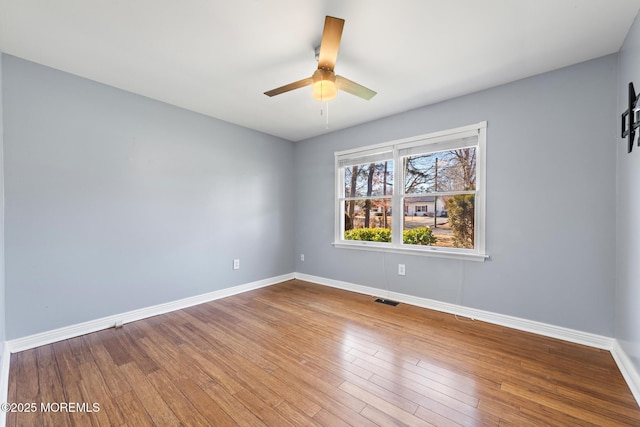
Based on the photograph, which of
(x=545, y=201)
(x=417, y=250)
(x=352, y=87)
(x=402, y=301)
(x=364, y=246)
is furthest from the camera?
(x=364, y=246)

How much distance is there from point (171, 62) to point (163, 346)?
8.20 ft

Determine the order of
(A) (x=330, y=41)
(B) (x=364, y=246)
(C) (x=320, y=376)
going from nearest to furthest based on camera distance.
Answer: (A) (x=330, y=41)
(C) (x=320, y=376)
(B) (x=364, y=246)

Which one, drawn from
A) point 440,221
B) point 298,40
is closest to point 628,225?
point 440,221

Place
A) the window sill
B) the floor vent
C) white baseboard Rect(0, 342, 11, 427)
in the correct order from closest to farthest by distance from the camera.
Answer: white baseboard Rect(0, 342, 11, 427) → the window sill → the floor vent

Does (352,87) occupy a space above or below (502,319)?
above

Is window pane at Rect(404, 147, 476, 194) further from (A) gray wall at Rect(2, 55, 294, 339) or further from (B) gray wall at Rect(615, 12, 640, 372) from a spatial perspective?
(A) gray wall at Rect(2, 55, 294, 339)

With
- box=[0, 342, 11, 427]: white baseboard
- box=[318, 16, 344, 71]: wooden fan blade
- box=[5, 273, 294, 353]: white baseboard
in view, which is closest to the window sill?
box=[5, 273, 294, 353]: white baseboard

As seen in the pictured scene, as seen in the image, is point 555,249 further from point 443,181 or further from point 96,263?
point 96,263

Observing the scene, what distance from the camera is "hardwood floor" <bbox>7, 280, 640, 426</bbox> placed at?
150 cm

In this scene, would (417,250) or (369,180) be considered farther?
(369,180)

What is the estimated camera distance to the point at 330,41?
1713 mm

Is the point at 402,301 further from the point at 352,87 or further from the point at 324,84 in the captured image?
the point at 324,84

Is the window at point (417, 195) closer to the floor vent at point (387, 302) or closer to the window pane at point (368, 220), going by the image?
the window pane at point (368, 220)

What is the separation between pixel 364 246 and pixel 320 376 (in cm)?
210
